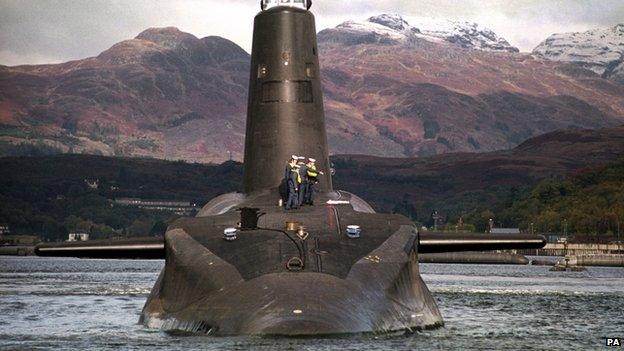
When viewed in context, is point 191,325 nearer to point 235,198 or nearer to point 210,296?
point 210,296

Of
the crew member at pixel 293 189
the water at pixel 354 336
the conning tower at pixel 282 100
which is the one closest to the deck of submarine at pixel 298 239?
the crew member at pixel 293 189

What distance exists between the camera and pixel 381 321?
33438 mm

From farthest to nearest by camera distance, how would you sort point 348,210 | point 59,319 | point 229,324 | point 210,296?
point 59,319 → point 348,210 → point 210,296 → point 229,324

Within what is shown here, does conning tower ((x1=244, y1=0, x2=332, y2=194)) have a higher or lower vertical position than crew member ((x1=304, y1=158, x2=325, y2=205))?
higher

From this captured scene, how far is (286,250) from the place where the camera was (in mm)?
35875

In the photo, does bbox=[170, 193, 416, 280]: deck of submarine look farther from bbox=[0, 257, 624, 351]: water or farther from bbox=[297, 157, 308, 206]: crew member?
bbox=[0, 257, 624, 351]: water

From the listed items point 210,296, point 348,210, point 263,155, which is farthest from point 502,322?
point 210,296

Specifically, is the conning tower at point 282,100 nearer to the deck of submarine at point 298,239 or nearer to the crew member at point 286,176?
the crew member at point 286,176

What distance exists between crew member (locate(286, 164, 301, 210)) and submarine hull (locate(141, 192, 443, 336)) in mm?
761

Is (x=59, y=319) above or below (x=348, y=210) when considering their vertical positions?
below

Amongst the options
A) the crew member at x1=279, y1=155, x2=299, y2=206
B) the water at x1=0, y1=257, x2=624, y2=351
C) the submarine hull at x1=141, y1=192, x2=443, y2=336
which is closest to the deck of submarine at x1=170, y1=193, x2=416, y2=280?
the submarine hull at x1=141, y1=192, x2=443, y2=336

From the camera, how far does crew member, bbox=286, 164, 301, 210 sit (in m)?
42.0

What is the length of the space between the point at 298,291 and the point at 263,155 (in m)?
16.4

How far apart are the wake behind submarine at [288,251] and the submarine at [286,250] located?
4 cm
